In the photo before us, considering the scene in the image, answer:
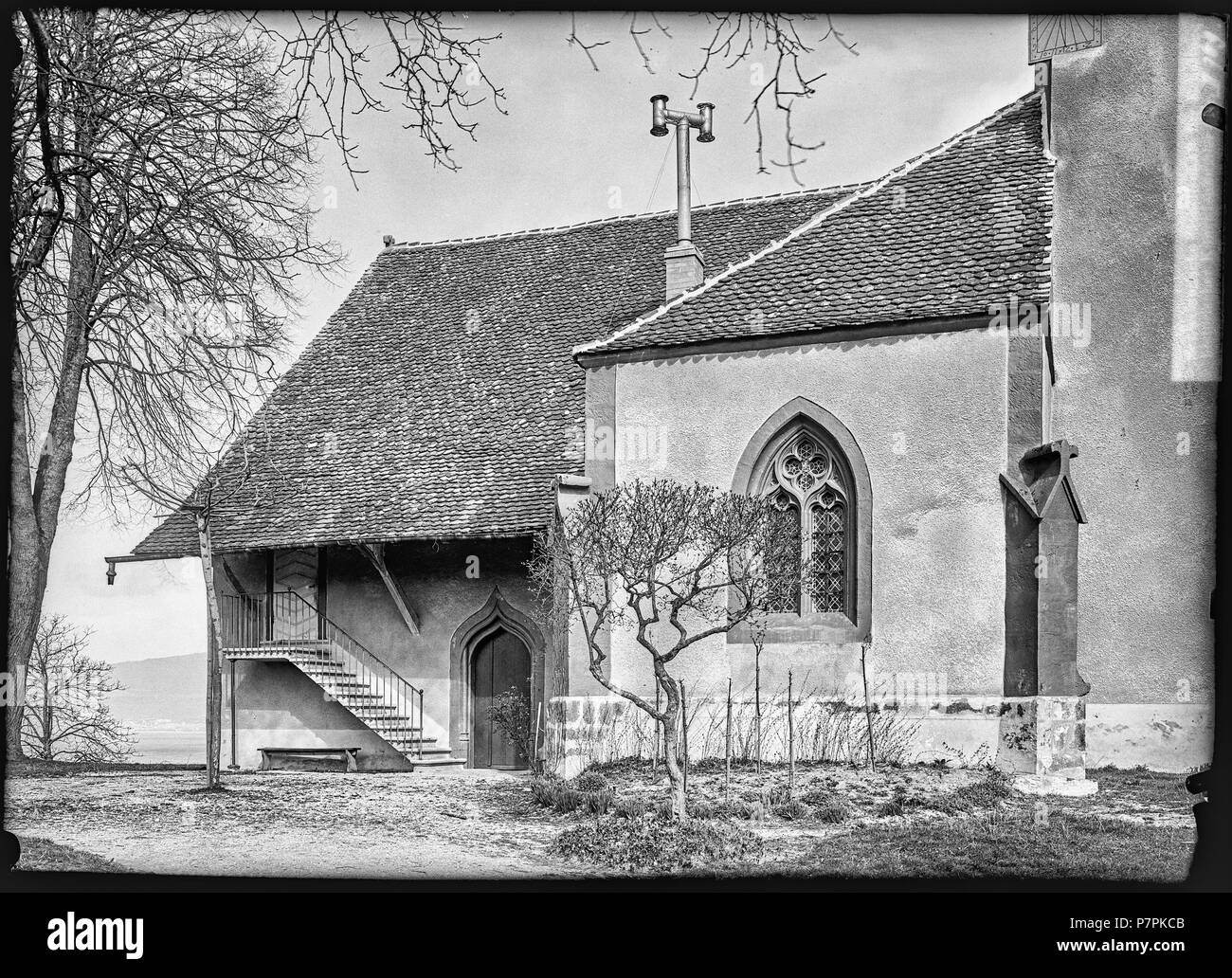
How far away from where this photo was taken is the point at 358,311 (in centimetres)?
2422

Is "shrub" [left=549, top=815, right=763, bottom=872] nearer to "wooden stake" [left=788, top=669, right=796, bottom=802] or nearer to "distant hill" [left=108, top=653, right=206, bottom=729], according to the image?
"wooden stake" [left=788, top=669, right=796, bottom=802]

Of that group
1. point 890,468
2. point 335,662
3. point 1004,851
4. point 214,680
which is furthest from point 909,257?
point 335,662

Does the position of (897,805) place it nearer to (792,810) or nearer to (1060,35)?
(792,810)

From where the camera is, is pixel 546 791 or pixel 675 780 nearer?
pixel 675 780

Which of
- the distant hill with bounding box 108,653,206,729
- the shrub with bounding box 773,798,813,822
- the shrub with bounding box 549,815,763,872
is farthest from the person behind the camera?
the distant hill with bounding box 108,653,206,729

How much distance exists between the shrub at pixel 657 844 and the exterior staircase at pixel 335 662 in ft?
24.6

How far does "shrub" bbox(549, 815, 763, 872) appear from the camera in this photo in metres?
11.5

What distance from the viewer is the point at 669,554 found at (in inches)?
524

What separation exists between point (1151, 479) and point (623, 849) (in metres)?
8.29

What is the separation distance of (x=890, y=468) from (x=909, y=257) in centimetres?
272

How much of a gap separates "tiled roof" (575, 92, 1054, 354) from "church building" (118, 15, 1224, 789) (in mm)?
48

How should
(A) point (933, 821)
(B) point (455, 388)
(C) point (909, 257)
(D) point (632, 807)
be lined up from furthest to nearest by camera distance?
(B) point (455, 388) → (C) point (909, 257) → (D) point (632, 807) → (A) point (933, 821)

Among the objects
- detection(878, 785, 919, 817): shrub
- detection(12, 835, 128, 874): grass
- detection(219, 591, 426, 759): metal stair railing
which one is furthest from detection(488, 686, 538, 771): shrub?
detection(12, 835, 128, 874): grass
